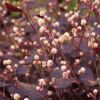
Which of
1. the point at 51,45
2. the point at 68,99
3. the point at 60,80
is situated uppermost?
the point at 51,45

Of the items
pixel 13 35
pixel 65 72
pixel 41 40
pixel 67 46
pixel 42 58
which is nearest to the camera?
pixel 65 72

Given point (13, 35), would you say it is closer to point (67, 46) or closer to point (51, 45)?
point (67, 46)

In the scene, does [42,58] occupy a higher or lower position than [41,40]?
lower

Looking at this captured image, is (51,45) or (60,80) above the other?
(51,45)

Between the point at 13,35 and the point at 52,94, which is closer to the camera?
the point at 52,94

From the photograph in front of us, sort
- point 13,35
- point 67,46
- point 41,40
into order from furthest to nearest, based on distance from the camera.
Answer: point 13,35
point 67,46
point 41,40

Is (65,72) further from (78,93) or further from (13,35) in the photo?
(13,35)

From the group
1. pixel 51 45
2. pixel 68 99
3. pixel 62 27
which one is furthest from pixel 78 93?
pixel 62 27

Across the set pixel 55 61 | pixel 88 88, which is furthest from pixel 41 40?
pixel 88 88

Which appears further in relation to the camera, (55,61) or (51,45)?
(55,61)
